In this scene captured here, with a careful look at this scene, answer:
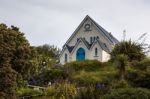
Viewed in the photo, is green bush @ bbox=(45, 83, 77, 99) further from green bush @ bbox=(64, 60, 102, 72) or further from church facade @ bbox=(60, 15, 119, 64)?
church facade @ bbox=(60, 15, 119, 64)

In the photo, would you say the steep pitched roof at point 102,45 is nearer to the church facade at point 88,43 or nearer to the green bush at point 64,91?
the church facade at point 88,43

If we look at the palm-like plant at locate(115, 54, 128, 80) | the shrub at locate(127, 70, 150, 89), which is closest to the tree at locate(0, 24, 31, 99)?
the palm-like plant at locate(115, 54, 128, 80)

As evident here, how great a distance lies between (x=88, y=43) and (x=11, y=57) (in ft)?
85.9

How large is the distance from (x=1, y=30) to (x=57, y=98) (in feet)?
19.6

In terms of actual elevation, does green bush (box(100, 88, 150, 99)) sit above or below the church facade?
below

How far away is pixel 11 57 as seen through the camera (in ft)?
80.3

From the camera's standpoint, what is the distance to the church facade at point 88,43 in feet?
158

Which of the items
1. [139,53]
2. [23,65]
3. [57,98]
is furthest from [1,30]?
[139,53]

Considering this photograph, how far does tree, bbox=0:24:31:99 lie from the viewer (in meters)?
22.6

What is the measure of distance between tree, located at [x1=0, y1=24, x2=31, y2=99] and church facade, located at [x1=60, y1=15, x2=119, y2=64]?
71.1 feet

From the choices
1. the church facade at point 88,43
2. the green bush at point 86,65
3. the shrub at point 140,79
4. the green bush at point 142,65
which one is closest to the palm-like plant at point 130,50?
the green bush at point 142,65

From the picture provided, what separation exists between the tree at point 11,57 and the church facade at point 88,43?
21.7 m

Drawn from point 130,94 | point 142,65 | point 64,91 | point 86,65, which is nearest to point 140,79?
point 142,65

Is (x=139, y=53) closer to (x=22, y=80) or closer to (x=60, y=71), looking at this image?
(x=60, y=71)
